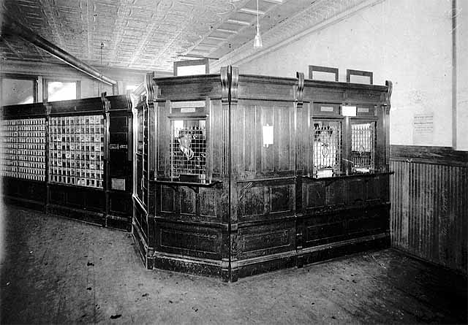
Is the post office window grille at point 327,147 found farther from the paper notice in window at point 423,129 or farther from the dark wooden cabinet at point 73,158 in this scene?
the dark wooden cabinet at point 73,158

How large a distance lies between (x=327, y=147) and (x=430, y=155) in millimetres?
1346

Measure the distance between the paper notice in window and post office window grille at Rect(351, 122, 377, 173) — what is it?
543mm

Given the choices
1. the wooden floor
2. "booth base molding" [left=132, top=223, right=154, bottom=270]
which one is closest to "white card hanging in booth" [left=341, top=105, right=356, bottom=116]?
the wooden floor

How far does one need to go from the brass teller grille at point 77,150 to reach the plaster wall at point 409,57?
4.88 metres

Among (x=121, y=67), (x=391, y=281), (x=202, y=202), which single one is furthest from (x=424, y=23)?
(x=121, y=67)

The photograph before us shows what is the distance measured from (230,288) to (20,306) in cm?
221

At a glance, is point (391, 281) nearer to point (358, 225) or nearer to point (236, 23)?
point (358, 225)

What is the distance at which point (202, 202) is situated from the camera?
395 centimetres

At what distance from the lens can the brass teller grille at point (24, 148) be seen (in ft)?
23.3

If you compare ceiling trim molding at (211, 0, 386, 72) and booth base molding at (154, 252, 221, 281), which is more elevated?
ceiling trim molding at (211, 0, 386, 72)

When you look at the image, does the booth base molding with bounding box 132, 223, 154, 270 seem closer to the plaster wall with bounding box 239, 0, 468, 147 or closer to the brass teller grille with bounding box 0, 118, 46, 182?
the brass teller grille with bounding box 0, 118, 46, 182

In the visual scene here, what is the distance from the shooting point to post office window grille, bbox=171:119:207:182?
3998 millimetres

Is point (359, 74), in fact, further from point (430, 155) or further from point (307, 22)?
point (307, 22)

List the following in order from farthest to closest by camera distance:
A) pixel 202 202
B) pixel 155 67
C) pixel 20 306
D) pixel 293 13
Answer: pixel 155 67
pixel 293 13
pixel 202 202
pixel 20 306
